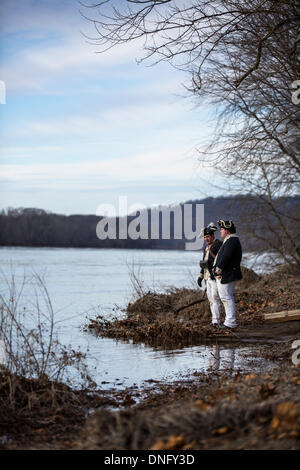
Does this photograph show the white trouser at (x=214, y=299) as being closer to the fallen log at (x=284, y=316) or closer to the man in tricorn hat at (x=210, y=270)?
the man in tricorn hat at (x=210, y=270)

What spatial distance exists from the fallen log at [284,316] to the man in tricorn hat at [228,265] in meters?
1.25

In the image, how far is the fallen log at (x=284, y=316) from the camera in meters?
13.2

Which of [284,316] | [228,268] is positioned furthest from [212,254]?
[284,316]

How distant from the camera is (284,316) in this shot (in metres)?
13.5

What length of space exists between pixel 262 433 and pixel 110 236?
360 ft

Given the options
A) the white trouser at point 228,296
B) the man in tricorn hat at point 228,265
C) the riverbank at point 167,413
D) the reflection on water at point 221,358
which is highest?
the man in tricorn hat at point 228,265

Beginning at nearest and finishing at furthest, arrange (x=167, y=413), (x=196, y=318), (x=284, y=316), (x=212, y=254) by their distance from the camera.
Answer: (x=167, y=413), (x=284, y=316), (x=212, y=254), (x=196, y=318)

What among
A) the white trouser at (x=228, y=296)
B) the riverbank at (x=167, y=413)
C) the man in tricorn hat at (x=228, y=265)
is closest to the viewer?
the riverbank at (x=167, y=413)

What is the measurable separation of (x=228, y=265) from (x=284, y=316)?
1843mm

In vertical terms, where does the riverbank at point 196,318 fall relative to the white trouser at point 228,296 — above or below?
below

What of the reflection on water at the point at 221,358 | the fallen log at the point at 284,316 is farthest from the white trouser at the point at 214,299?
the reflection on water at the point at 221,358

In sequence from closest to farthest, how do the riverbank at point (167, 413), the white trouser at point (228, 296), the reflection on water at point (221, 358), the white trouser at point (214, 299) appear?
1. the riverbank at point (167, 413)
2. the reflection on water at point (221, 358)
3. the white trouser at point (228, 296)
4. the white trouser at point (214, 299)

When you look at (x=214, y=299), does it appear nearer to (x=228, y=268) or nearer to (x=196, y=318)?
(x=228, y=268)
